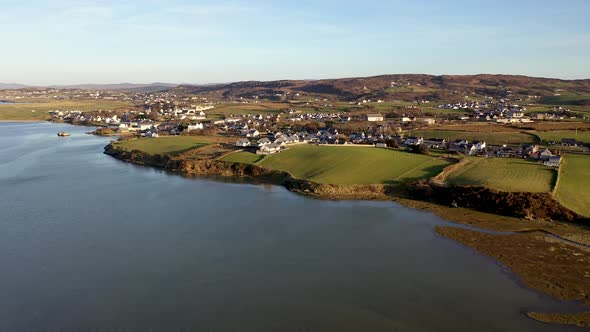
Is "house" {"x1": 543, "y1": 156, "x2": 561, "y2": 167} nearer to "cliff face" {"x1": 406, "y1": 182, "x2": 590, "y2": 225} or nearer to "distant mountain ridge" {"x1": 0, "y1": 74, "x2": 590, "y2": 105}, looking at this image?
"cliff face" {"x1": 406, "y1": 182, "x2": 590, "y2": 225}

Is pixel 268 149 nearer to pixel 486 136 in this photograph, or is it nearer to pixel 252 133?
pixel 252 133

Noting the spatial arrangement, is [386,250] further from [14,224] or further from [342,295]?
[14,224]

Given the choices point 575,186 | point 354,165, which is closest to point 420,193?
point 354,165

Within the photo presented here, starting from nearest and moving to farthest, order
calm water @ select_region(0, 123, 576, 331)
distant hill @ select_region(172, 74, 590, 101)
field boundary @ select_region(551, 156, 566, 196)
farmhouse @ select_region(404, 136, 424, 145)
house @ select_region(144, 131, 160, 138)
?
calm water @ select_region(0, 123, 576, 331)
field boundary @ select_region(551, 156, 566, 196)
farmhouse @ select_region(404, 136, 424, 145)
house @ select_region(144, 131, 160, 138)
distant hill @ select_region(172, 74, 590, 101)

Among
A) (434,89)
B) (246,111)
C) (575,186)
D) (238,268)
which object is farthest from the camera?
(434,89)

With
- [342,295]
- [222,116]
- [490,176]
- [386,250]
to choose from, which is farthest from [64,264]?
[222,116]

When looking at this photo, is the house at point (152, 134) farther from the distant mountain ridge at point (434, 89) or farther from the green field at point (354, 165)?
the distant mountain ridge at point (434, 89)

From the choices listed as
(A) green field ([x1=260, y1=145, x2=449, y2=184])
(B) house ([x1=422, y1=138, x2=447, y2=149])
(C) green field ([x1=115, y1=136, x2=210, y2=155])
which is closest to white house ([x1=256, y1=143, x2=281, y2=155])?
(A) green field ([x1=260, y1=145, x2=449, y2=184])
